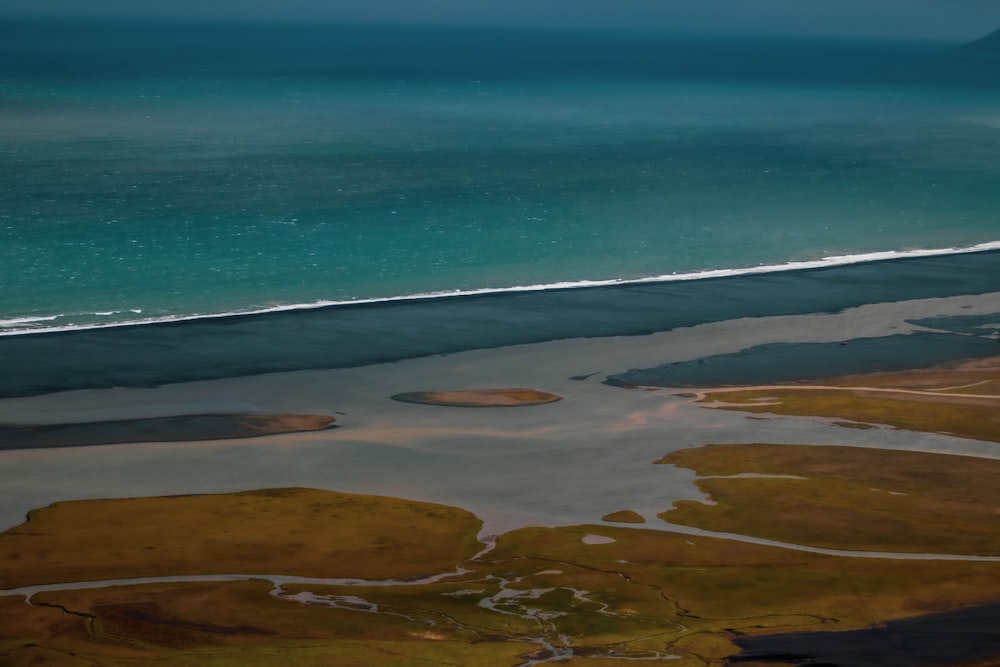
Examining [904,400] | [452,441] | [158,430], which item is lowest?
[452,441]

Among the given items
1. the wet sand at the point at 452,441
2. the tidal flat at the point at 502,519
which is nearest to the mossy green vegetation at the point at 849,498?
the tidal flat at the point at 502,519

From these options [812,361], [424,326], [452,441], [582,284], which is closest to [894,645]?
[452,441]

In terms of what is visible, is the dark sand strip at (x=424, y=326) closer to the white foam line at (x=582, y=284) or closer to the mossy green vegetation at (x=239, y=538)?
the white foam line at (x=582, y=284)

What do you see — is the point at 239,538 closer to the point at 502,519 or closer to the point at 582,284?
the point at 502,519

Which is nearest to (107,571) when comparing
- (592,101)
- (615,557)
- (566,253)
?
(615,557)

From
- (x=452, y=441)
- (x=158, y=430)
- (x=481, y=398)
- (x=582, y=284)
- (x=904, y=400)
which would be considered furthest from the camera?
(x=582, y=284)

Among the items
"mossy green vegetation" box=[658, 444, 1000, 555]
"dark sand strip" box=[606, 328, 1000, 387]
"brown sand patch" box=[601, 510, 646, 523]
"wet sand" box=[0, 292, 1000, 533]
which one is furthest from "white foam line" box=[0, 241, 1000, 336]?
"brown sand patch" box=[601, 510, 646, 523]
